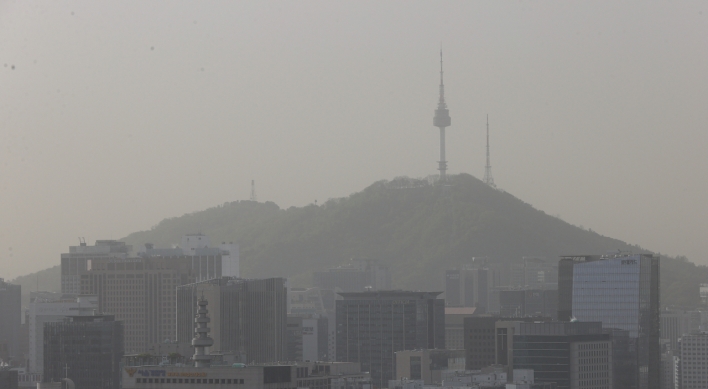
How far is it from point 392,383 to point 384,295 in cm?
3226

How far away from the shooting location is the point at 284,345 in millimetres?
108938

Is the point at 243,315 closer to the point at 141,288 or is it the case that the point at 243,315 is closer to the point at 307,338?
the point at 307,338

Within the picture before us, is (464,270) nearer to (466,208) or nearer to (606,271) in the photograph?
(466,208)

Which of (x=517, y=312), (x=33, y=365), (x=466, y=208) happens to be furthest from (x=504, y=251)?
(x=33, y=365)

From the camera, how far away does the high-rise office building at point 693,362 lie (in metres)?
107

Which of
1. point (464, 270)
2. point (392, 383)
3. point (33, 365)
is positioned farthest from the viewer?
point (464, 270)

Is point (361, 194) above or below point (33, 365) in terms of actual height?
above

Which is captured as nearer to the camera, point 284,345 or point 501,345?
point 501,345

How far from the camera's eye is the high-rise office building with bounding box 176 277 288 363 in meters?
97.9

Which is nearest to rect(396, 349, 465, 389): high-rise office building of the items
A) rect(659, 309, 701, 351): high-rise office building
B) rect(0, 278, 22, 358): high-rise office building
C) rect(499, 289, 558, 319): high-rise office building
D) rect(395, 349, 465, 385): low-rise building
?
rect(395, 349, 465, 385): low-rise building

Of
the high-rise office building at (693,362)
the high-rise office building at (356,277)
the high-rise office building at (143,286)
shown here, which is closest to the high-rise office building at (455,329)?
the high-rise office building at (693,362)

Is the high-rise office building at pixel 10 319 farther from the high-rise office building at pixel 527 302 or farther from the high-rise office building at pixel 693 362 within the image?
the high-rise office building at pixel 693 362

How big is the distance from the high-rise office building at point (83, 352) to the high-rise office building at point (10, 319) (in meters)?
28.5

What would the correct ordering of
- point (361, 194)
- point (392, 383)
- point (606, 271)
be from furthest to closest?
1. point (361, 194)
2. point (606, 271)
3. point (392, 383)
